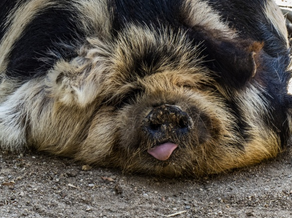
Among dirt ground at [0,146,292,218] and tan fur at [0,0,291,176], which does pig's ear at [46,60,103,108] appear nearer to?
tan fur at [0,0,291,176]

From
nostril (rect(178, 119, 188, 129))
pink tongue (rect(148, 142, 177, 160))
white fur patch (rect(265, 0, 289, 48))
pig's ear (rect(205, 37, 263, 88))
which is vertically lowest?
pink tongue (rect(148, 142, 177, 160))

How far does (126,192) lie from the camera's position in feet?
10.5

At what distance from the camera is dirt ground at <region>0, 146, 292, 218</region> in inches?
117

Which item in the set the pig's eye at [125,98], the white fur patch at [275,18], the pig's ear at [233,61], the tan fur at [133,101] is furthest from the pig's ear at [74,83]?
the white fur patch at [275,18]

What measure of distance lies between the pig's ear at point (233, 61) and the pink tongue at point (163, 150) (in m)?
0.56

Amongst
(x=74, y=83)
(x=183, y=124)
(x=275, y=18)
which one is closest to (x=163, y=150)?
(x=183, y=124)

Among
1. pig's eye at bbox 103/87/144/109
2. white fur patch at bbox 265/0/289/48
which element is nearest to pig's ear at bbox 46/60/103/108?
pig's eye at bbox 103/87/144/109

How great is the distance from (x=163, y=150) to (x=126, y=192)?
31 centimetres

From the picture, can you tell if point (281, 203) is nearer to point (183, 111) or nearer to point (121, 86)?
point (183, 111)

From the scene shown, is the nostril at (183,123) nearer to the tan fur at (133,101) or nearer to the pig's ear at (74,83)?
the tan fur at (133,101)

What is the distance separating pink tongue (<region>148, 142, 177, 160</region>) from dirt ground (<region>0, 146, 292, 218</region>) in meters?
0.21

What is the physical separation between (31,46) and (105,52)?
56 cm

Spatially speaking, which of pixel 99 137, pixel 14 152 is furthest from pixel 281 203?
pixel 14 152

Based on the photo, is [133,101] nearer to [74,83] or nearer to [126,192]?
[74,83]
